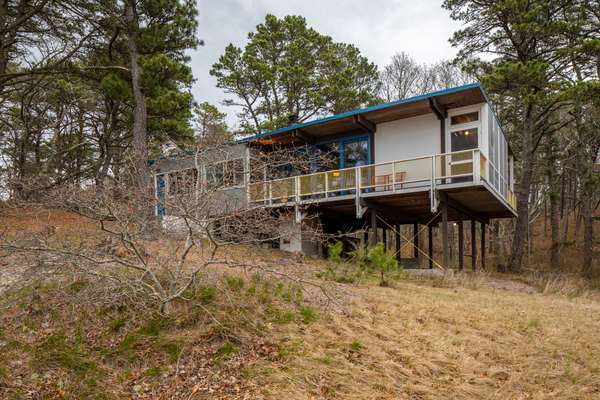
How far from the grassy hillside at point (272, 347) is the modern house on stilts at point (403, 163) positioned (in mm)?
4748

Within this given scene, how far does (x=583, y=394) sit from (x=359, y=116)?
10165 mm

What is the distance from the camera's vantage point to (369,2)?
18.2 m

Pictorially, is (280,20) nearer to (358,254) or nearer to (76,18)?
(76,18)

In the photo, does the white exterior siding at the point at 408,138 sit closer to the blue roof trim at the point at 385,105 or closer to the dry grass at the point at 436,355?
the blue roof trim at the point at 385,105

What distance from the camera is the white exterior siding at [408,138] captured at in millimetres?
13031

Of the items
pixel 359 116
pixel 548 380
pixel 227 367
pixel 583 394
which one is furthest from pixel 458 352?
pixel 359 116

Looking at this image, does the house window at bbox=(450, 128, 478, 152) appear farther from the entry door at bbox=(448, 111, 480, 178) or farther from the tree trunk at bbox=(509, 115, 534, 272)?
the tree trunk at bbox=(509, 115, 534, 272)

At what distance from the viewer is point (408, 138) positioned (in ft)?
44.4

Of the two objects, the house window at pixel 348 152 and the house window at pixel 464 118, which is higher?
the house window at pixel 464 118

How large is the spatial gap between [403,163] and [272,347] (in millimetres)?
8840

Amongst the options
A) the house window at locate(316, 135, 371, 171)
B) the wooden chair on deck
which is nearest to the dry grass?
the wooden chair on deck

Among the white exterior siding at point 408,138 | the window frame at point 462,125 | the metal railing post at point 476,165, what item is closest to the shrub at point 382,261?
the metal railing post at point 476,165

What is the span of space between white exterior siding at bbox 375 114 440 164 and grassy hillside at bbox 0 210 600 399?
23.0 ft

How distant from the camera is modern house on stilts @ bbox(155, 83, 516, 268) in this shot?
11.5 m
